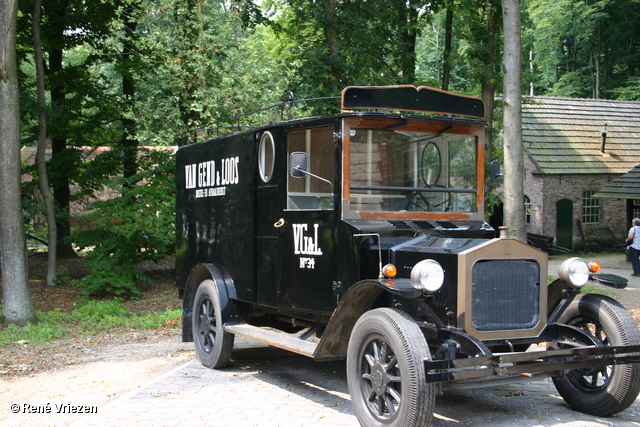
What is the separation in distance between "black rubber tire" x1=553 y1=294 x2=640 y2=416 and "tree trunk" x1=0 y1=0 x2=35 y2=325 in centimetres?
957

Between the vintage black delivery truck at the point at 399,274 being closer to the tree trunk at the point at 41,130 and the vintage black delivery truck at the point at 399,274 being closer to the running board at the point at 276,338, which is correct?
the running board at the point at 276,338

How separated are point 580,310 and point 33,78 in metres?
18.2

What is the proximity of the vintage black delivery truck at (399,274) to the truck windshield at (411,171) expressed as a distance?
0.01 metres

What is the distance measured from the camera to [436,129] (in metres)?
6.53

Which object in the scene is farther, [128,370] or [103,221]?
[103,221]

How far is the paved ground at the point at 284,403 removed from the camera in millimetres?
5691

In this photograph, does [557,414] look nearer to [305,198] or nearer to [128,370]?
[305,198]

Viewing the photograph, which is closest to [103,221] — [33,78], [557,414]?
[33,78]

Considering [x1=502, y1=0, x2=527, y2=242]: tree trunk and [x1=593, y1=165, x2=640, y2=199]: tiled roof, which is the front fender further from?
[x1=593, y1=165, x2=640, y2=199]: tiled roof

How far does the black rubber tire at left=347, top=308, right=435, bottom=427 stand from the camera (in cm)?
473

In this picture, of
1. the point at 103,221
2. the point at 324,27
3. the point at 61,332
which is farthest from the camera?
the point at 324,27

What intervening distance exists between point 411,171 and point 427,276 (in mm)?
1586

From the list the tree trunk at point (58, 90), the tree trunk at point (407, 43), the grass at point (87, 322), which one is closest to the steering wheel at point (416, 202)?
the grass at point (87, 322)

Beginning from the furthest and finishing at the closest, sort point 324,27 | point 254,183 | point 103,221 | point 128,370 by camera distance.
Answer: point 324,27
point 103,221
point 128,370
point 254,183
